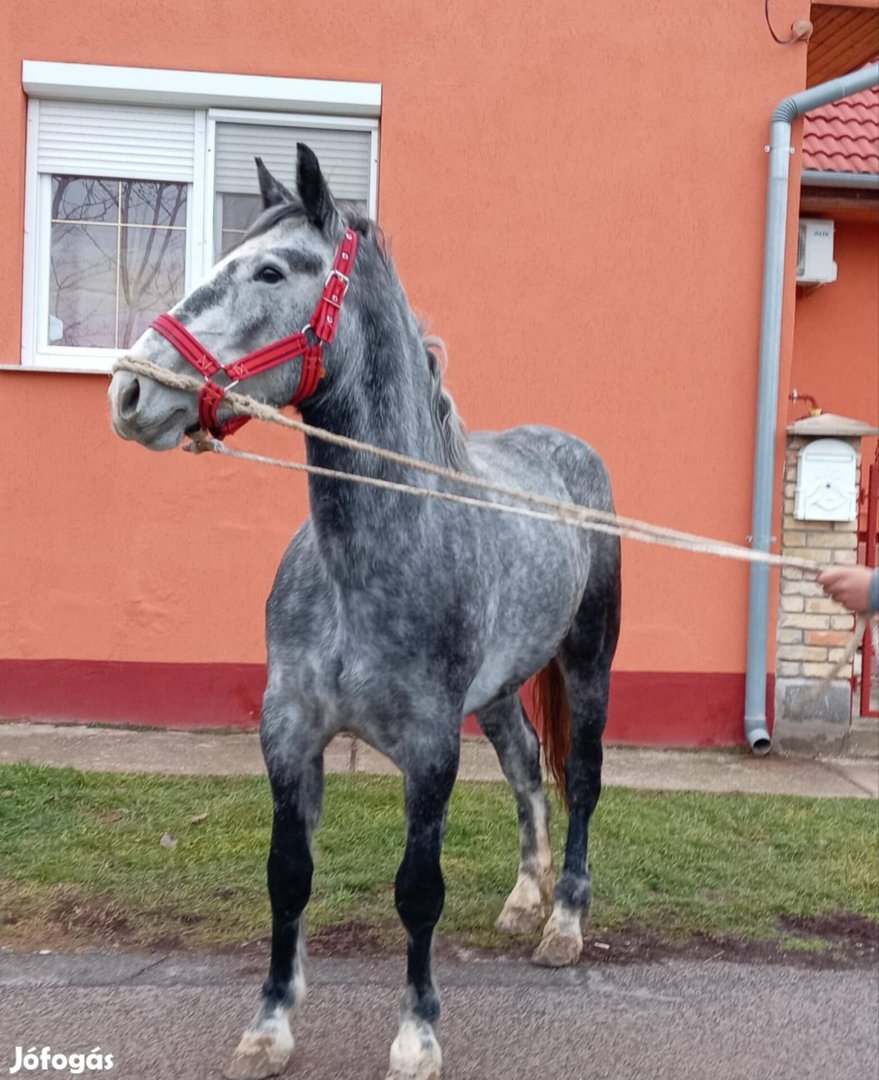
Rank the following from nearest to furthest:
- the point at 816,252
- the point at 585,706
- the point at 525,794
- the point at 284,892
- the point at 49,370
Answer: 1. the point at 284,892
2. the point at 525,794
3. the point at 585,706
4. the point at 49,370
5. the point at 816,252

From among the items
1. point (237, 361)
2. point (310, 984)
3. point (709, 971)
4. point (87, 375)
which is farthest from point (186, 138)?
point (709, 971)

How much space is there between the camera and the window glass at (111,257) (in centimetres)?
645

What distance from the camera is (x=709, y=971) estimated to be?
141 inches

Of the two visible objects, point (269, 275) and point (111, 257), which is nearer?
point (269, 275)

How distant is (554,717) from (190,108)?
4.52 metres

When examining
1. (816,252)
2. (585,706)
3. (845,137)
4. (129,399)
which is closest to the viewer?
(129,399)

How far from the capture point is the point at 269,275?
8.40 ft

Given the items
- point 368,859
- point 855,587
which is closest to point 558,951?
point 368,859

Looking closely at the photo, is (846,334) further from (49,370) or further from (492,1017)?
(492,1017)

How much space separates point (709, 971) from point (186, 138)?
218 inches

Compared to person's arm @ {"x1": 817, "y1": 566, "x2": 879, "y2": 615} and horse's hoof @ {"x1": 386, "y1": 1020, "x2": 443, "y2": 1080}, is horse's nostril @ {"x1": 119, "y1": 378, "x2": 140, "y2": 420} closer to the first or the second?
person's arm @ {"x1": 817, "y1": 566, "x2": 879, "y2": 615}

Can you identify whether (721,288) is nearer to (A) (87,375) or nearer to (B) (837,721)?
(B) (837,721)

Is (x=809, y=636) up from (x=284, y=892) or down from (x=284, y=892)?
up

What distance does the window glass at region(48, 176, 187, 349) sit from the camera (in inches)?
254
